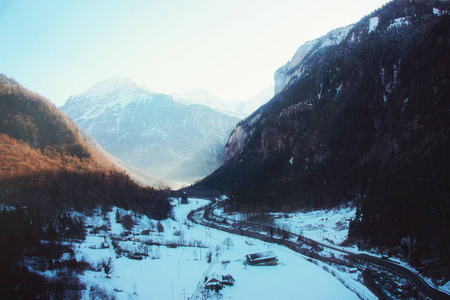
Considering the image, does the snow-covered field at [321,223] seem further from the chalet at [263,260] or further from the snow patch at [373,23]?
the snow patch at [373,23]

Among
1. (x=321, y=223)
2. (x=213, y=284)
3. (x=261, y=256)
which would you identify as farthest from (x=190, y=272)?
(x=321, y=223)

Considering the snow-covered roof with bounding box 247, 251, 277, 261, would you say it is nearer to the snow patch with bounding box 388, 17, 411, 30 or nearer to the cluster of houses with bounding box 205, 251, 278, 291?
the cluster of houses with bounding box 205, 251, 278, 291

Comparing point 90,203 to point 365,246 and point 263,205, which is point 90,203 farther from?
point 365,246

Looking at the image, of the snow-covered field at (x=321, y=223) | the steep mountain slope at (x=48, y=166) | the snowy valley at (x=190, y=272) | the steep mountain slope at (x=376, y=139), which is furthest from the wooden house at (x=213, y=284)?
the steep mountain slope at (x=48, y=166)

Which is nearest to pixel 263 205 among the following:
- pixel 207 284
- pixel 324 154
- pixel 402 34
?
pixel 324 154

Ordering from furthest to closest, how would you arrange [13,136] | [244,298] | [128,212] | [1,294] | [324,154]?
[324,154] < [13,136] < [128,212] < [244,298] < [1,294]

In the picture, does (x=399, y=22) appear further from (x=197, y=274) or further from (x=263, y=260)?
(x=197, y=274)

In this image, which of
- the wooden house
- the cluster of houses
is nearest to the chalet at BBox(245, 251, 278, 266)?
the cluster of houses
